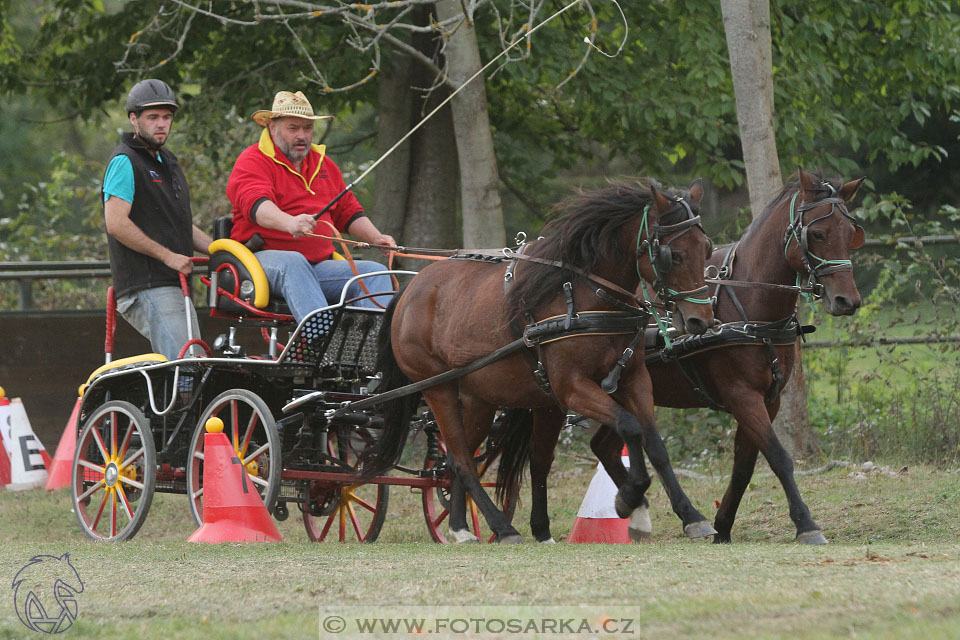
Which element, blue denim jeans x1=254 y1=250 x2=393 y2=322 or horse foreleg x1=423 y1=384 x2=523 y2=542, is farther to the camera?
blue denim jeans x1=254 y1=250 x2=393 y2=322

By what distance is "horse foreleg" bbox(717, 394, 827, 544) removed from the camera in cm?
618

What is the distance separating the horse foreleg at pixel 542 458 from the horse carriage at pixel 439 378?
0.01 m

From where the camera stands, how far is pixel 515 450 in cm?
763

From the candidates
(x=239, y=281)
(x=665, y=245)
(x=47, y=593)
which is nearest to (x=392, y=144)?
(x=239, y=281)

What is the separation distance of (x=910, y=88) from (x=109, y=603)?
970 cm

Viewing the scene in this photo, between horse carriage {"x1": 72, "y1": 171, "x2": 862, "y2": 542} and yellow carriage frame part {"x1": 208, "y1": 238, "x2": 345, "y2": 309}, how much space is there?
0.03 ft

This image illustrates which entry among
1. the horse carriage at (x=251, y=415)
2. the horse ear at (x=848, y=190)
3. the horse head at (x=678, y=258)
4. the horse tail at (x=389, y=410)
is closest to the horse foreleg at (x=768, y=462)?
the horse head at (x=678, y=258)

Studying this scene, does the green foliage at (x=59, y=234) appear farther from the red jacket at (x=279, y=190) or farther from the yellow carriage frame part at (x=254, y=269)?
the yellow carriage frame part at (x=254, y=269)

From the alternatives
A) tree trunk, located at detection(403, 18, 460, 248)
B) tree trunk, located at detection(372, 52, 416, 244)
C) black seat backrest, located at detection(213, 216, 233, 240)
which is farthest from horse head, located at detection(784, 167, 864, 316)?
tree trunk, located at detection(372, 52, 416, 244)

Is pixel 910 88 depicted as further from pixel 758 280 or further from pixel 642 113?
pixel 758 280

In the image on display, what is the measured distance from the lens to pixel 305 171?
7871 millimetres

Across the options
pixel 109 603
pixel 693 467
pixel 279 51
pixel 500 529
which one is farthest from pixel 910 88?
pixel 109 603

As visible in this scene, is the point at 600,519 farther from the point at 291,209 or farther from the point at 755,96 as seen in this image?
the point at 755,96

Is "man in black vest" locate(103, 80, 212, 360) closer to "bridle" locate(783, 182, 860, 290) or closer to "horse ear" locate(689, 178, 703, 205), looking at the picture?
"horse ear" locate(689, 178, 703, 205)
